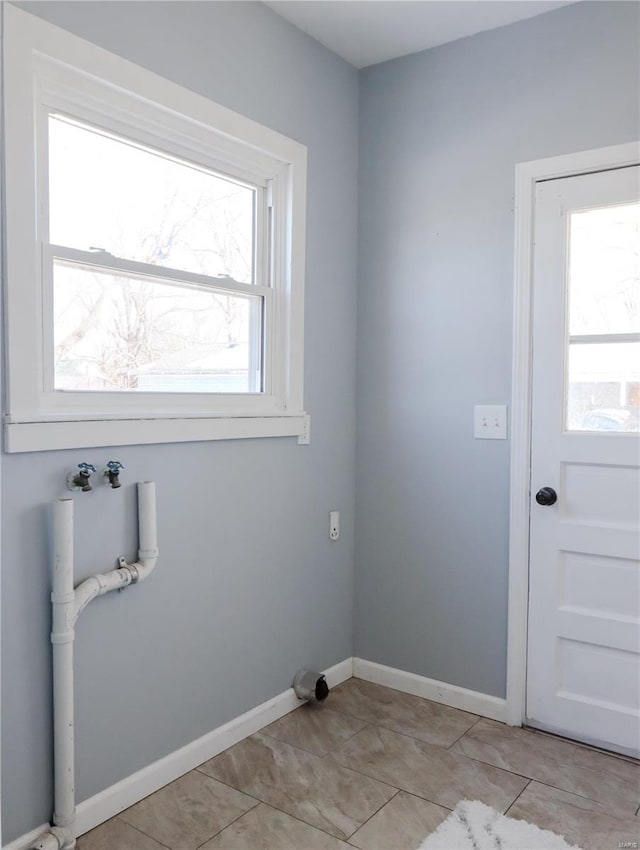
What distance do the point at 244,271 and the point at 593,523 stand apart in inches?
58.8

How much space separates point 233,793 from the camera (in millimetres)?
2107

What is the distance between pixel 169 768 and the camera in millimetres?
2158

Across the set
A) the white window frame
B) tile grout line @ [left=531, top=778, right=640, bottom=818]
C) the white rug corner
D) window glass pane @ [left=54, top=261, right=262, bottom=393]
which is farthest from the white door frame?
window glass pane @ [left=54, top=261, right=262, bottom=393]

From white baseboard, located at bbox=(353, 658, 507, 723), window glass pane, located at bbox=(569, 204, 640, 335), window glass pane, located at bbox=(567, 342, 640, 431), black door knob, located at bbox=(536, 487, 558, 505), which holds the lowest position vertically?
A: white baseboard, located at bbox=(353, 658, 507, 723)

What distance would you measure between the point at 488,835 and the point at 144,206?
2.04 meters

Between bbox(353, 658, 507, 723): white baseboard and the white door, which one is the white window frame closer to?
the white door

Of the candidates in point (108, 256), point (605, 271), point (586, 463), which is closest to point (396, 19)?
point (605, 271)

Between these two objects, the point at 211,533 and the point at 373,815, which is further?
the point at 211,533

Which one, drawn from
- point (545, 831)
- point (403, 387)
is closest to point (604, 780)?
point (545, 831)

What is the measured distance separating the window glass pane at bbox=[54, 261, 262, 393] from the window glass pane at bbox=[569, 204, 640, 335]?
111 centimetres

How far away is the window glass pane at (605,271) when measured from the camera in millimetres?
2314

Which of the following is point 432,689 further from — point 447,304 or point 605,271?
point 605,271

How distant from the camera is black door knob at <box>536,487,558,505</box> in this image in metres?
2.47

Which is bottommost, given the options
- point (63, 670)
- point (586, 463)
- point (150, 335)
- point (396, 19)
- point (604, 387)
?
point (63, 670)
